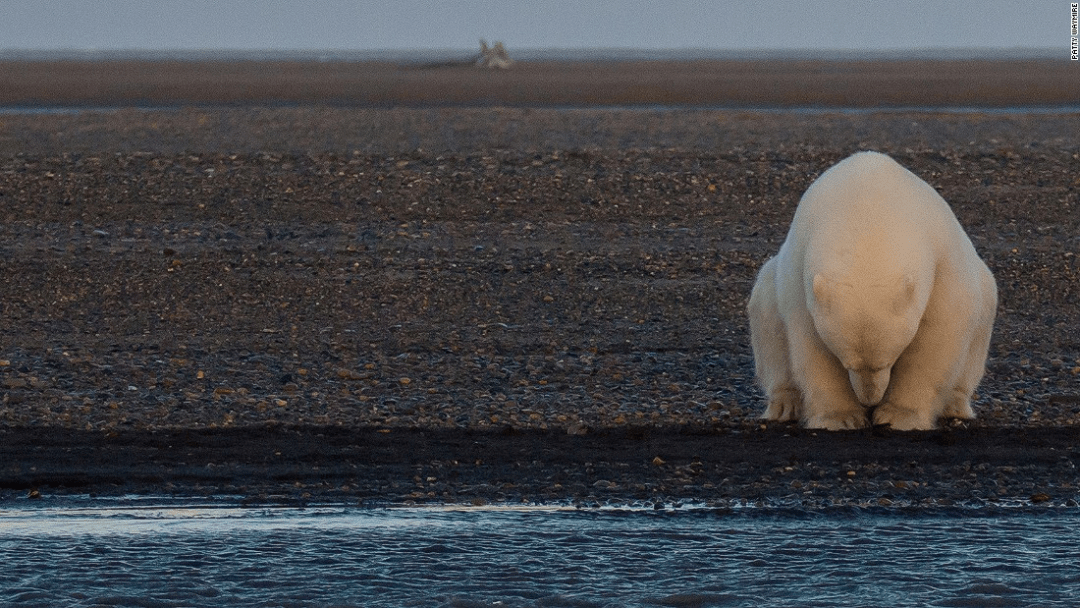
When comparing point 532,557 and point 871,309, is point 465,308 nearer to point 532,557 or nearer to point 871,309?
point 871,309

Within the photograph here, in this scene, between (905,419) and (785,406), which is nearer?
(905,419)

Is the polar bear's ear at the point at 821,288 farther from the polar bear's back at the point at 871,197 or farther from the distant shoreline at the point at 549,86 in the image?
the distant shoreline at the point at 549,86

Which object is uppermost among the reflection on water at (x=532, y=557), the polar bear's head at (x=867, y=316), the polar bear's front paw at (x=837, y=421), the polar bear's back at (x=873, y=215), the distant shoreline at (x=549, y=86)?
the distant shoreline at (x=549, y=86)

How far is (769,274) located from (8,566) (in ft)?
11.8

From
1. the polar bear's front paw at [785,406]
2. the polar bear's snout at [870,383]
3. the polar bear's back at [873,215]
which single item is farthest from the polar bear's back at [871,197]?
the polar bear's front paw at [785,406]

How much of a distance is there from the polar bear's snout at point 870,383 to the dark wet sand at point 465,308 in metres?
0.22

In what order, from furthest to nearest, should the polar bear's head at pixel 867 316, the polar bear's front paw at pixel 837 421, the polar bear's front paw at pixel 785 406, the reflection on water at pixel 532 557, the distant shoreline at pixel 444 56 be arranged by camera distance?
the distant shoreline at pixel 444 56, the polar bear's front paw at pixel 785 406, the polar bear's front paw at pixel 837 421, the polar bear's head at pixel 867 316, the reflection on water at pixel 532 557

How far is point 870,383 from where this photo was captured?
6.73 meters

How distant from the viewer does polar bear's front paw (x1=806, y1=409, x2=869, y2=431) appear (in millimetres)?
7078

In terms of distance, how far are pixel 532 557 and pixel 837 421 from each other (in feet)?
7.32

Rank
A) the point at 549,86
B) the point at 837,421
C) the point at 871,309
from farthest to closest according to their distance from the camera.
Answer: the point at 549,86, the point at 837,421, the point at 871,309

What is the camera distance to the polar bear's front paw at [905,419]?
23.3 ft

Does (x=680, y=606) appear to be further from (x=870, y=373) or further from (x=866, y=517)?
(x=870, y=373)

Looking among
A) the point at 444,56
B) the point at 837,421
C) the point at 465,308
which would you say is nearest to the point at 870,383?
the point at 837,421
